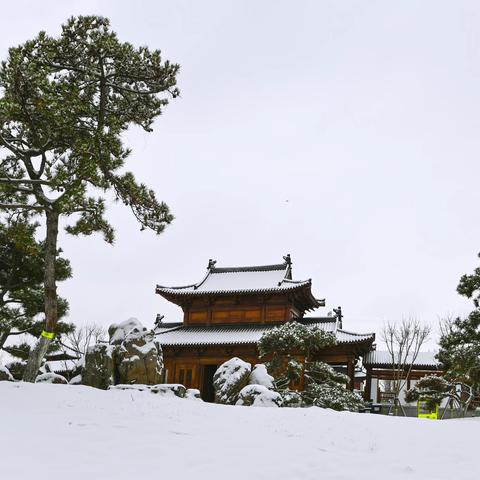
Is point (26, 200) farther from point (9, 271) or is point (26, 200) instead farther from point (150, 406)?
point (150, 406)

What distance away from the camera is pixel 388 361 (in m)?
30.0

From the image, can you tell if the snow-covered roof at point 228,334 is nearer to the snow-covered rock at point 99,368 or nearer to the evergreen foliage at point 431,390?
the evergreen foliage at point 431,390

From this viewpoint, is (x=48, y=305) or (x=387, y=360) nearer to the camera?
(x=48, y=305)

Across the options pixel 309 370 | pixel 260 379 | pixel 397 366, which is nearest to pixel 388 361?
pixel 397 366

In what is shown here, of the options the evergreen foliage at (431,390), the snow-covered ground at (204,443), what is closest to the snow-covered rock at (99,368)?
the snow-covered ground at (204,443)

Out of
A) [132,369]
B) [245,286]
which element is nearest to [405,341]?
[245,286]

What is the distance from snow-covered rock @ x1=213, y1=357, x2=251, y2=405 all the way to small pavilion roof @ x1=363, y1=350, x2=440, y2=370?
14190 mm

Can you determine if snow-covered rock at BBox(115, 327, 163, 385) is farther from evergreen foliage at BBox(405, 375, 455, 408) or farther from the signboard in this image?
the signboard

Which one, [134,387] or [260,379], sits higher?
[260,379]

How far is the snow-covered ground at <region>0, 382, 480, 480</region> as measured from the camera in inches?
216

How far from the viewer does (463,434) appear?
9.55 meters

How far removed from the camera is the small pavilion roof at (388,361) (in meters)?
29.5

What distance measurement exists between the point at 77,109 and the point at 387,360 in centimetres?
2435

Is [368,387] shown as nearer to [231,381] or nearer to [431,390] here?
[431,390]
